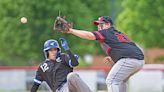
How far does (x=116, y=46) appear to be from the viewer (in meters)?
11.8

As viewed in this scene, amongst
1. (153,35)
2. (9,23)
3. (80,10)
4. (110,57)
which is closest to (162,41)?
(153,35)

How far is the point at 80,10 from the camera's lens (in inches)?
1329

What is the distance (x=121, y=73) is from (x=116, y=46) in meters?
0.44

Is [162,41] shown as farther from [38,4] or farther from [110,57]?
[110,57]

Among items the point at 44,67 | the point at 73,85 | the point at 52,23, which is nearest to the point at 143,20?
the point at 52,23

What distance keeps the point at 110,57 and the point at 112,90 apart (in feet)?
2.25

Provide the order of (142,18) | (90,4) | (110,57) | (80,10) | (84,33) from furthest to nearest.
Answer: (90,4), (80,10), (142,18), (110,57), (84,33)

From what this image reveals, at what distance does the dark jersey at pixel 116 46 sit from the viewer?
11.7m

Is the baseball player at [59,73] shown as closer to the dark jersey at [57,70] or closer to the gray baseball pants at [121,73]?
the dark jersey at [57,70]

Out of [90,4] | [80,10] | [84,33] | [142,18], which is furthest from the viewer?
[90,4]

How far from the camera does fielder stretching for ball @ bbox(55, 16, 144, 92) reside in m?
11.7

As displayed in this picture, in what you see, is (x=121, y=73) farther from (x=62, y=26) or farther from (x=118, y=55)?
(x=62, y=26)

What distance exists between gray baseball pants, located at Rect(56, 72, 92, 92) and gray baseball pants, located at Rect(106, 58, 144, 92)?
1.62ft

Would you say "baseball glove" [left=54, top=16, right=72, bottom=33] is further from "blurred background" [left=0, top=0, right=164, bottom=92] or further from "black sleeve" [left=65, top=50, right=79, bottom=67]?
"blurred background" [left=0, top=0, right=164, bottom=92]
